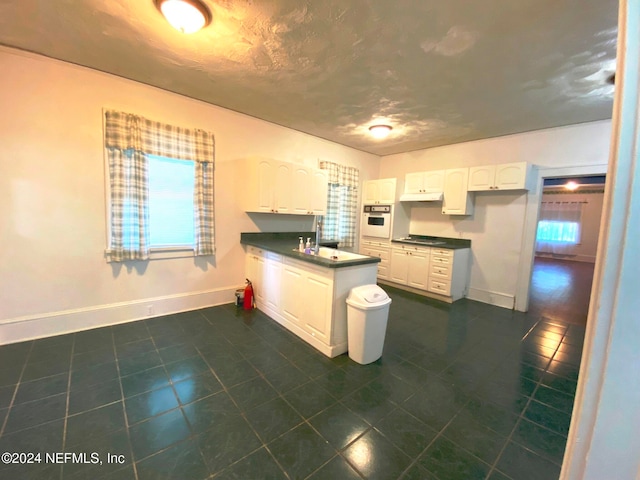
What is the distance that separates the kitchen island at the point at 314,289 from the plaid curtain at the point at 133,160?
1.38m

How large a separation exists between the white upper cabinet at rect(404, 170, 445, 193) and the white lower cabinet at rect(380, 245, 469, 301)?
1083mm

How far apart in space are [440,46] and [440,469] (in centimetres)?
291

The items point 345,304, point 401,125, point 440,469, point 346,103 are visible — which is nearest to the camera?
point 440,469

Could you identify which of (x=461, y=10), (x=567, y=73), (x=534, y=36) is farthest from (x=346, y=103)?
(x=567, y=73)

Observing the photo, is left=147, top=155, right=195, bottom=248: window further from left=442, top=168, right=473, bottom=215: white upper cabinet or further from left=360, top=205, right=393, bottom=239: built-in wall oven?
left=442, top=168, right=473, bottom=215: white upper cabinet

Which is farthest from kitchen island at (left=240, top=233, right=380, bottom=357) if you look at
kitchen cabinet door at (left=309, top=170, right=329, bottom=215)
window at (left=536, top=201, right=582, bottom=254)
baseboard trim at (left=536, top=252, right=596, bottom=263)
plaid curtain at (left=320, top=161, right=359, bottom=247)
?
baseboard trim at (left=536, top=252, right=596, bottom=263)

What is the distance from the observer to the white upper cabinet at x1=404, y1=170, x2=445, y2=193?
4.61 m

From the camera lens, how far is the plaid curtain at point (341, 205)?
15.9ft

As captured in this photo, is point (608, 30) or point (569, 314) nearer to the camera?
point (608, 30)

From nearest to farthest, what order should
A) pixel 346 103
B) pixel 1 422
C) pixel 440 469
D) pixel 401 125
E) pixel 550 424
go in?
1. pixel 440 469
2. pixel 1 422
3. pixel 550 424
4. pixel 346 103
5. pixel 401 125

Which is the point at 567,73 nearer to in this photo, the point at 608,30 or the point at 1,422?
the point at 608,30

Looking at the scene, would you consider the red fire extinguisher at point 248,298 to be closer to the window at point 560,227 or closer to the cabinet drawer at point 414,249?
the cabinet drawer at point 414,249

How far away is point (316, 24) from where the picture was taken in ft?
6.29

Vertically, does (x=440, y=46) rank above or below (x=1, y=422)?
above
